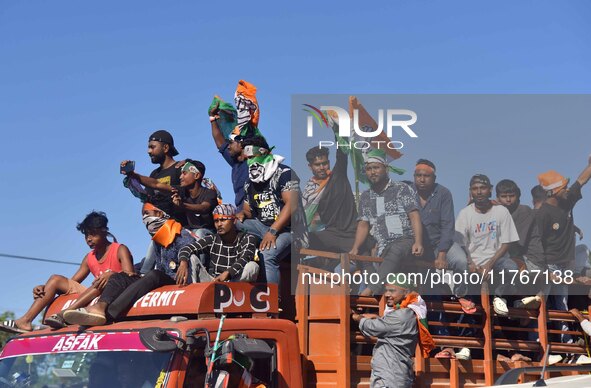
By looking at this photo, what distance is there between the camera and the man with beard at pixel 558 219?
340 inches

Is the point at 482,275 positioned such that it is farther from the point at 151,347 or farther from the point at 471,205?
the point at 151,347

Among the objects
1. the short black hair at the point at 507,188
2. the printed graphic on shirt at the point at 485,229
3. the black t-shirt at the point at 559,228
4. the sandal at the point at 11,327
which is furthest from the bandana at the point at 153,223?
the black t-shirt at the point at 559,228

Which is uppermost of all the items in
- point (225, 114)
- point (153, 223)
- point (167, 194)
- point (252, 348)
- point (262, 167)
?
point (225, 114)

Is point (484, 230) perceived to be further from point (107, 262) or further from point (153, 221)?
point (107, 262)

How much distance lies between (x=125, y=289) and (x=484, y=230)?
13.0ft

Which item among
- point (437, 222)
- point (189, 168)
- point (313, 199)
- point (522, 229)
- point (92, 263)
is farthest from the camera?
point (522, 229)

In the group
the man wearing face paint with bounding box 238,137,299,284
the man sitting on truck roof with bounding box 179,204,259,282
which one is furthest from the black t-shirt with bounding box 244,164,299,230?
the man sitting on truck roof with bounding box 179,204,259,282

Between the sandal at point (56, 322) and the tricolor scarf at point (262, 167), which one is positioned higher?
the tricolor scarf at point (262, 167)

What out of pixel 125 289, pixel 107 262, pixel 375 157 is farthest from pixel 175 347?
pixel 375 157

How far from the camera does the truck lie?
525 centimetres

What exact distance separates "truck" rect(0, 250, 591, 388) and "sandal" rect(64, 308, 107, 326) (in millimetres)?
54

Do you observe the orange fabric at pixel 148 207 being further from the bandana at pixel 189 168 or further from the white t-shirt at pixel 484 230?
the white t-shirt at pixel 484 230

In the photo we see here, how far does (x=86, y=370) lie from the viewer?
546 centimetres

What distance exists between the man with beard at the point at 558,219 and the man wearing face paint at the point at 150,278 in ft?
11.9
